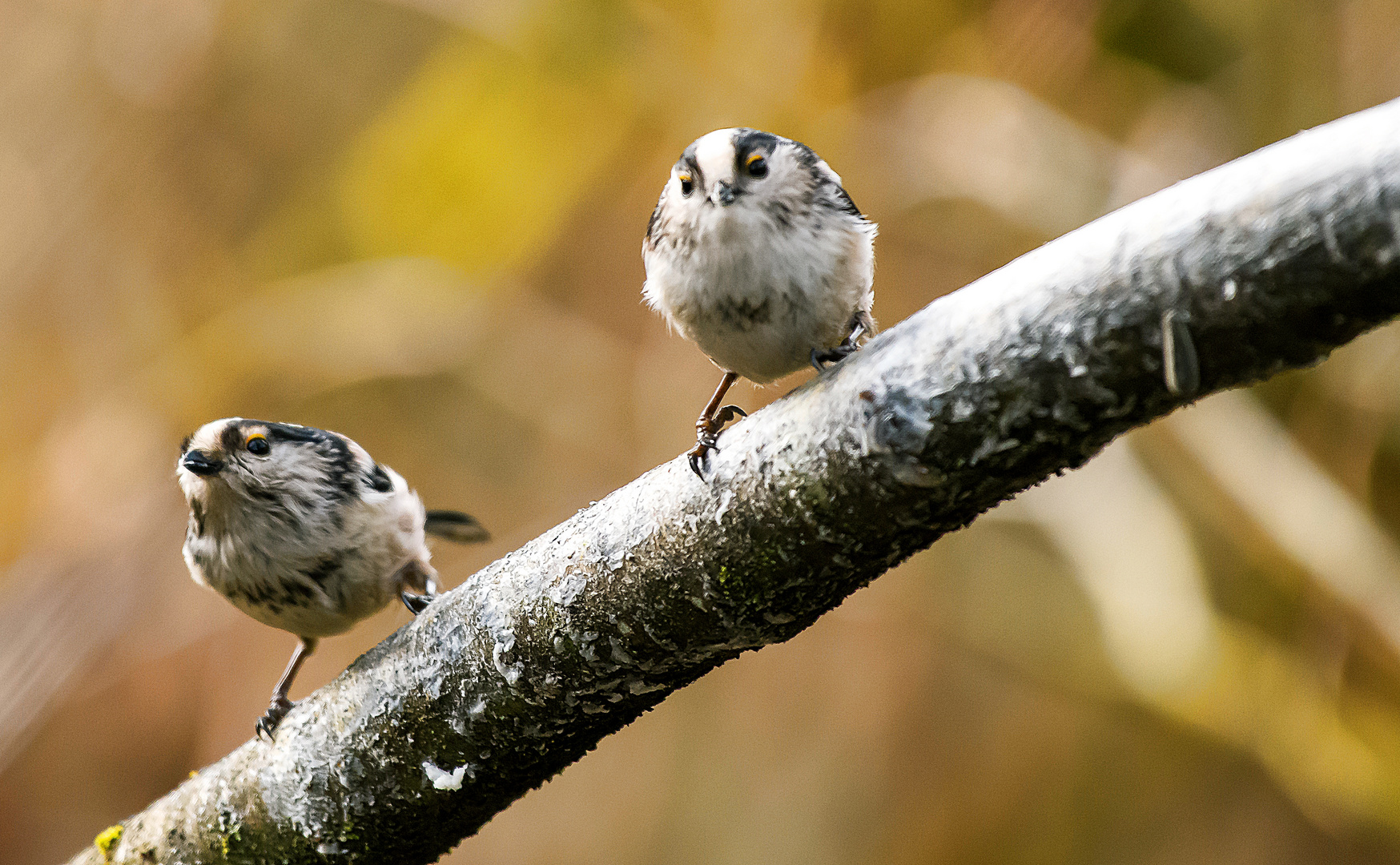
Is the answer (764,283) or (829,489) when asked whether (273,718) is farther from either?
(829,489)

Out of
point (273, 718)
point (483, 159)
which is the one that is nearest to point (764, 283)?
point (273, 718)

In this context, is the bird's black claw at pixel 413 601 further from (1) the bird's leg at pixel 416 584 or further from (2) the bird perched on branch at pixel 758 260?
(2) the bird perched on branch at pixel 758 260

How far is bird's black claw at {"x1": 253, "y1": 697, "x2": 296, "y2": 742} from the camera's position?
1.46m

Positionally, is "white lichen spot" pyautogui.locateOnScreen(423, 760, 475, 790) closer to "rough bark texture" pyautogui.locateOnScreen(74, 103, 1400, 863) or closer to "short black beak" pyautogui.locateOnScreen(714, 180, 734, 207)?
"rough bark texture" pyautogui.locateOnScreen(74, 103, 1400, 863)

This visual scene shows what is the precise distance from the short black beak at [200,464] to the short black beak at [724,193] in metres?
0.97

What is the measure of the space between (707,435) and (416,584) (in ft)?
3.07

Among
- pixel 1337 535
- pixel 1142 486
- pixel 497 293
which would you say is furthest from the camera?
pixel 497 293

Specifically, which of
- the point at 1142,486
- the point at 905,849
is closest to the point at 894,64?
the point at 1142,486

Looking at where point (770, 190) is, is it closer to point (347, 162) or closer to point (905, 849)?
point (905, 849)

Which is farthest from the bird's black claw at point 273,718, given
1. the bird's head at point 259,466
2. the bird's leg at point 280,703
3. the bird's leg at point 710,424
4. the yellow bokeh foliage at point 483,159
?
the yellow bokeh foliage at point 483,159

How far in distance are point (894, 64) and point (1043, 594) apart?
170cm

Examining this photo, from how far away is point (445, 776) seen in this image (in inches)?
46.5

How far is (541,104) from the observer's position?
11.7 ft

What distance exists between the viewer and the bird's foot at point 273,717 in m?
1.46
